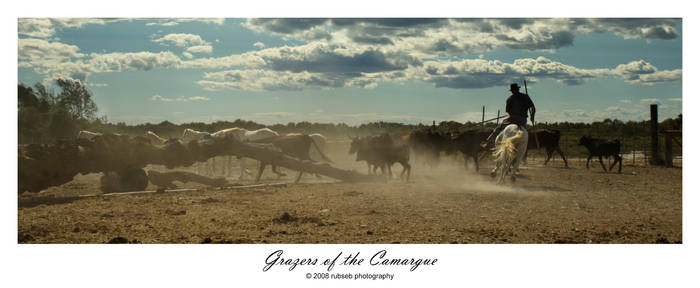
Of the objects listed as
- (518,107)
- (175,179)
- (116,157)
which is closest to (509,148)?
(518,107)

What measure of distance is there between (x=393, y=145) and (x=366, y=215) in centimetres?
650

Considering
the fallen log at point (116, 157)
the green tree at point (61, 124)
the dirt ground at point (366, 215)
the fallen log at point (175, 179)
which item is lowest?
the dirt ground at point (366, 215)

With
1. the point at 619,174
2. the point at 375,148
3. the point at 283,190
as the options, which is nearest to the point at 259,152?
the point at 283,190

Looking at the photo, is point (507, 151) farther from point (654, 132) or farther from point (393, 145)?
point (654, 132)

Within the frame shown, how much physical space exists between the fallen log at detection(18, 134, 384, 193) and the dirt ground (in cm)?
79

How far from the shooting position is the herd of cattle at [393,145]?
1475cm

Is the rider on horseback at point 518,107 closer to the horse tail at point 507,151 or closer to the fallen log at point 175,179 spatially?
the horse tail at point 507,151

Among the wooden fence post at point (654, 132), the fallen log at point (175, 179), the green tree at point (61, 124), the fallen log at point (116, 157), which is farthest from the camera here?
the green tree at point (61, 124)

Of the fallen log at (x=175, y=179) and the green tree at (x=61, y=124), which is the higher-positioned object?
the green tree at (x=61, y=124)

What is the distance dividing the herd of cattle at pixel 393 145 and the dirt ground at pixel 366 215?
7.69 feet

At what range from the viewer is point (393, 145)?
578 inches

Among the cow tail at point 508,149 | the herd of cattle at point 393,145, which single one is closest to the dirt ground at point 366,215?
the cow tail at point 508,149

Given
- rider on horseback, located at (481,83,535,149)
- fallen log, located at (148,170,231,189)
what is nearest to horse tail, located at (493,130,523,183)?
rider on horseback, located at (481,83,535,149)

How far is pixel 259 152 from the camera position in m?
13.3
